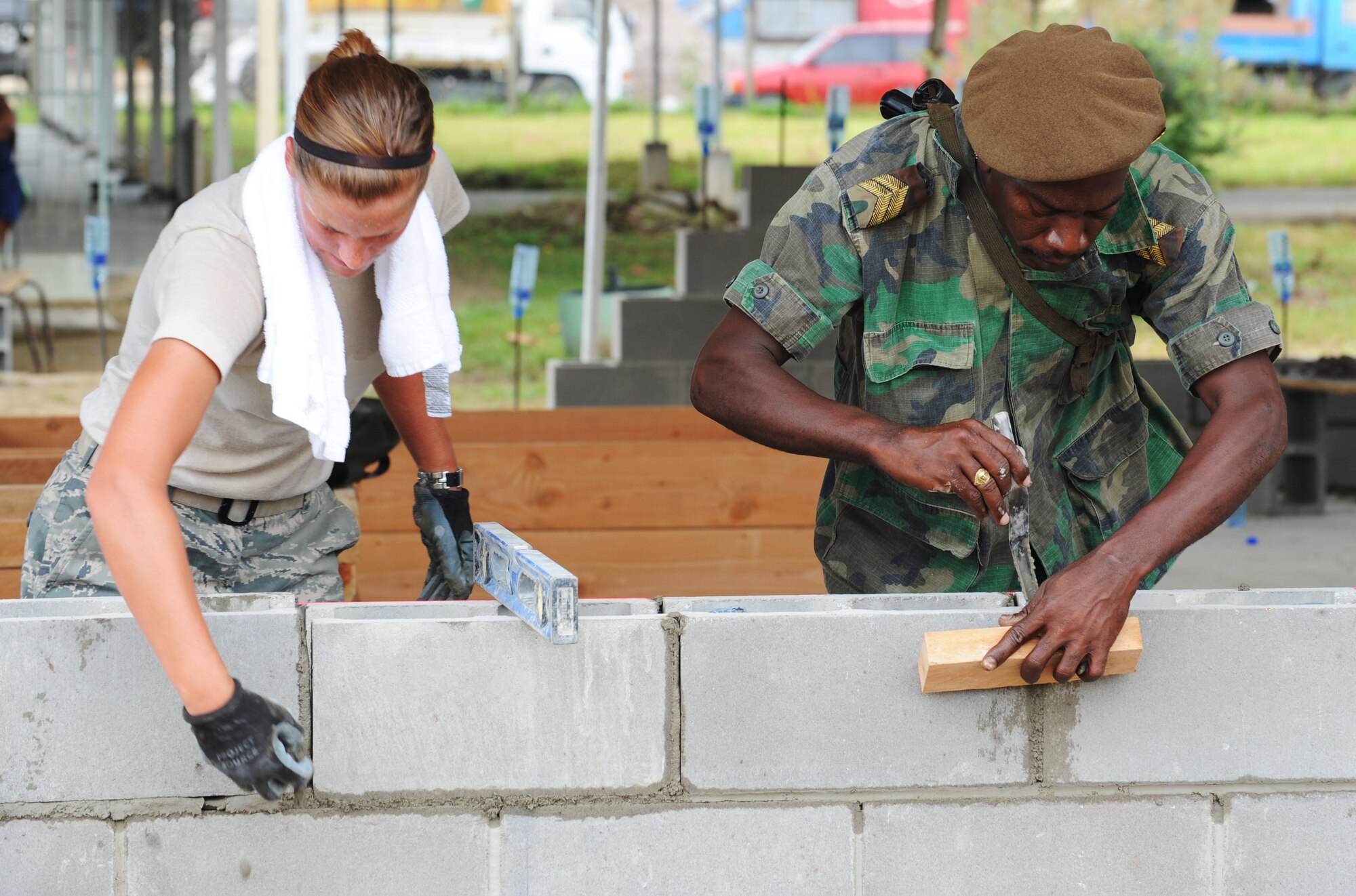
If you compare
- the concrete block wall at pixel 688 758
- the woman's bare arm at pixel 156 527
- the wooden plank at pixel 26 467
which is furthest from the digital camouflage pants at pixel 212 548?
the wooden plank at pixel 26 467

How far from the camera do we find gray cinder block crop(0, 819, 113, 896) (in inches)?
92.1

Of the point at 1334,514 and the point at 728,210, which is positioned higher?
the point at 728,210

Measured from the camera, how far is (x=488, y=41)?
22.1m

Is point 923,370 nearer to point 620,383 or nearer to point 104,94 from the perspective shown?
point 620,383

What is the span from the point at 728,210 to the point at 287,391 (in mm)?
9049

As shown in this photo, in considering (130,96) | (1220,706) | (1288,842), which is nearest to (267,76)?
(1220,706)

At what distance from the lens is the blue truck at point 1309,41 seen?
72.7ft

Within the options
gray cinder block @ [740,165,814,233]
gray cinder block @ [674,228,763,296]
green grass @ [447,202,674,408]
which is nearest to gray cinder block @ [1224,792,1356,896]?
gray cinder block @ [674,228,763,296]

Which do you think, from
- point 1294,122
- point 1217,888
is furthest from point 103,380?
point 1294,122

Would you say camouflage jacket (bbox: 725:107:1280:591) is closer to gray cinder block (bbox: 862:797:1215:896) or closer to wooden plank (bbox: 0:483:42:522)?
gray cinder block (bbox: 862:797:1215:896)

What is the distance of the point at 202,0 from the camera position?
21.9 metres

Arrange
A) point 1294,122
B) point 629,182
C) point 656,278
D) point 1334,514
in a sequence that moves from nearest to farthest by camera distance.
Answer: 1. point 1334,514
2. point 656,278
3. point 629,182
4. point 1294,122

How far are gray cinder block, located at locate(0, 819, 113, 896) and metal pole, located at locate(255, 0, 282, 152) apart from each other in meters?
3.74

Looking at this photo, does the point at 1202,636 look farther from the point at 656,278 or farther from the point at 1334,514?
the point at 656,278
